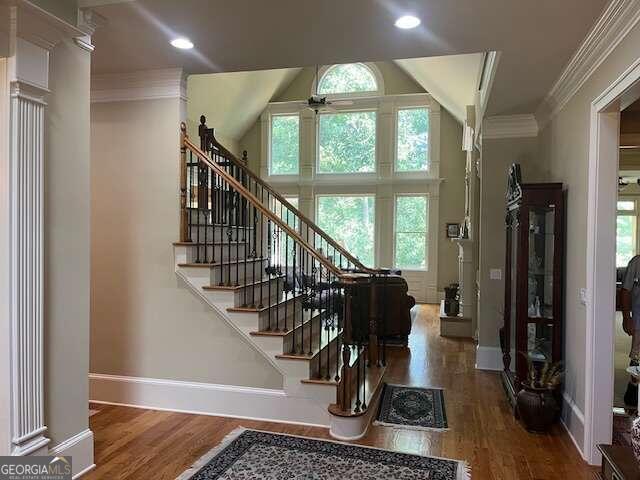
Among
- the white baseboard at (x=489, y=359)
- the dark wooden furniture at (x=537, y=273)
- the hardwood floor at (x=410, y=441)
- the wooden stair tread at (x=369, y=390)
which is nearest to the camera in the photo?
the hardwood floor at (x=410, y=441)

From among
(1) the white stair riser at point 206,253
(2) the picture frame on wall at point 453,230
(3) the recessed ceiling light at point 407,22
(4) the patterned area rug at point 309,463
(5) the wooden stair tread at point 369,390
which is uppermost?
(3) the recessed ceiling light at point 407,22

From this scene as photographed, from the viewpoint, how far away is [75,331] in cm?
268

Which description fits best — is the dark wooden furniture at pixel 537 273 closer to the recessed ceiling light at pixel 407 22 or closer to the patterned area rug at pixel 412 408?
the patterned area rug at pixel 412 408

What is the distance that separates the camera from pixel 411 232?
1068 cm

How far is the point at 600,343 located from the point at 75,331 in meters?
3.25

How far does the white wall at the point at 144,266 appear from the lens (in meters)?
3.71

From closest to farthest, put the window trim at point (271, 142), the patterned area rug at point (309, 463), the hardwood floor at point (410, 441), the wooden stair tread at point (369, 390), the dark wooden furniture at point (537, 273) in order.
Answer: the patterned area rug at point (309, 463) < the hardwood floor at point (410, 441) < the wooden stair tread at point (369, 390) < the dark wooden furniture at point (537, 273) < the window trim at point (271, 142)

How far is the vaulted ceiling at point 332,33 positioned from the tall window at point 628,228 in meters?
8.80

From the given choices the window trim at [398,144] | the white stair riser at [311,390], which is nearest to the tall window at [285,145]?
the window trim at [398,144]

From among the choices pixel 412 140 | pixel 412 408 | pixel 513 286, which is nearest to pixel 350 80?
pixel 412 140

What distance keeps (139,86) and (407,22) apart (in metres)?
2.28

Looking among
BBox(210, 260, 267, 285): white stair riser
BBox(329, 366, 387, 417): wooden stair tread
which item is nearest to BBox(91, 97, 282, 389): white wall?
BBox(210, 260, 267, 285): white stair riser

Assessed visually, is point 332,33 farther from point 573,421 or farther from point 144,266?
point 573,421

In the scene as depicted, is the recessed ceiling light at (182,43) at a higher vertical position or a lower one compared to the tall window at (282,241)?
higher
